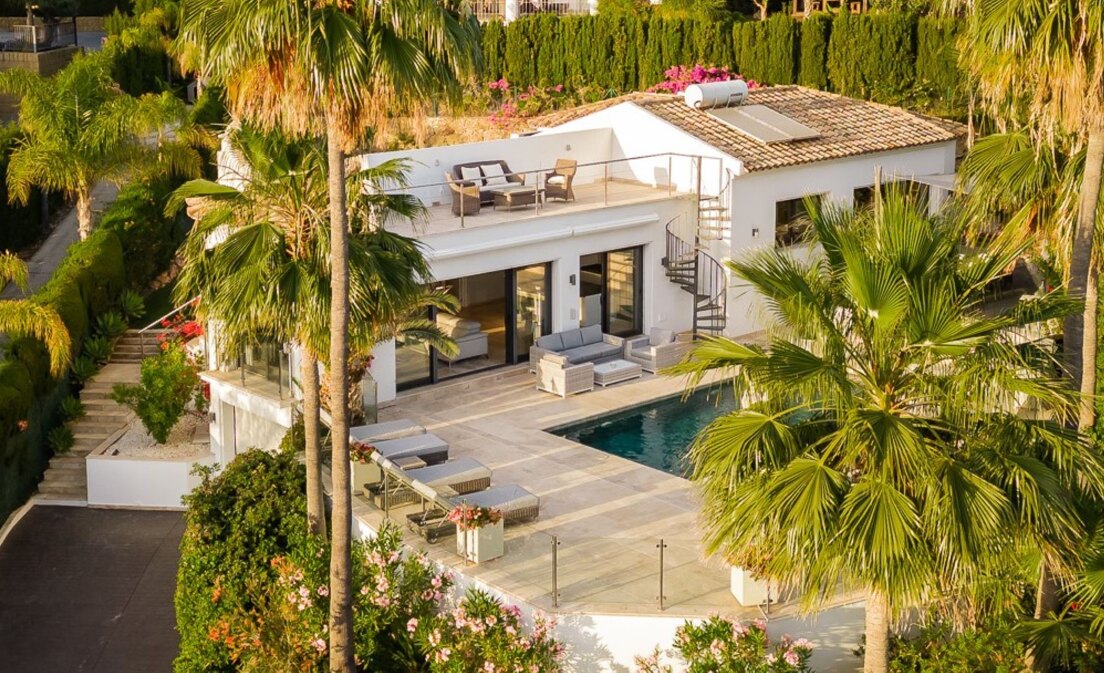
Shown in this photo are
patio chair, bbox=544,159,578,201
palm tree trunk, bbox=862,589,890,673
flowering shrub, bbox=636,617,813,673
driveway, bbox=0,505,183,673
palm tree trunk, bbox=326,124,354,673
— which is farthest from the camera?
patio chair, bbox=544,159,578,201

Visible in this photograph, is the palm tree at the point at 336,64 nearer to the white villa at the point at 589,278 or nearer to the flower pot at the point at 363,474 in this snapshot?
the flower pot at the point at 363,474

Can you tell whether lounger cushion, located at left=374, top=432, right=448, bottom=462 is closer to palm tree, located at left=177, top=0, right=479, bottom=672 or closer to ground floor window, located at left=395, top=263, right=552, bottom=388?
palm tree, located at left=177, top=0, right=479, bottom=672

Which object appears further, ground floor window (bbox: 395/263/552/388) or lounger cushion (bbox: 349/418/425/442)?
ground floor window (bbox: 395/263/552/388)

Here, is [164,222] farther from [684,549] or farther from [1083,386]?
[1083,386]

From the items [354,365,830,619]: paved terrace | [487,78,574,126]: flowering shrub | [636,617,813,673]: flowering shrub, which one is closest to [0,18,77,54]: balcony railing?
→ [487,78,574,126]: flowering shrub

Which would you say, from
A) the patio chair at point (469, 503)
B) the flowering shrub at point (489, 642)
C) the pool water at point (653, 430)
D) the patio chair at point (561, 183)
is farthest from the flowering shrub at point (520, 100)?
the flowering shrub at point (489, 642)

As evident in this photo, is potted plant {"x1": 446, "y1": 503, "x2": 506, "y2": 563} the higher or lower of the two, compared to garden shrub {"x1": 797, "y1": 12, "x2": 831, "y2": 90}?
lower

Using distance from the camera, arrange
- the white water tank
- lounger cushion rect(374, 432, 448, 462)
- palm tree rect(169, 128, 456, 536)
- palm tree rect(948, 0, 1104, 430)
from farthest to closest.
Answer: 1. the white water tank
2. lounger cushion rect(374, 432, 448, 462)
3. palm tree rect(169, 128, 456, 536)
4. palm tree rect(948, 0, 1104, 430)

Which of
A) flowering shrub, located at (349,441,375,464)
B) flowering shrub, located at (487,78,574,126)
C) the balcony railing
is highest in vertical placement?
the balcony railing

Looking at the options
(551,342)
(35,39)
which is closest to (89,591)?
(551,342)
